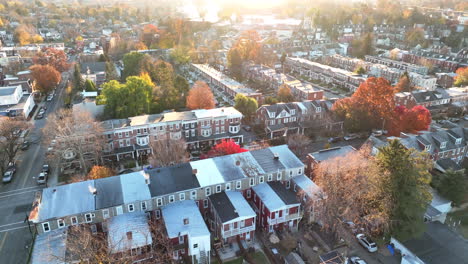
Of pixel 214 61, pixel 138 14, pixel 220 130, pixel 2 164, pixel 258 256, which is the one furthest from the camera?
pixel 138 14

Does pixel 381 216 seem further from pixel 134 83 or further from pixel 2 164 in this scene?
pixel 2 164

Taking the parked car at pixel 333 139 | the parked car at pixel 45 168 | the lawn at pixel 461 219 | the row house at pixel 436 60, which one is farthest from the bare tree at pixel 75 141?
the row house at pixel 436 60

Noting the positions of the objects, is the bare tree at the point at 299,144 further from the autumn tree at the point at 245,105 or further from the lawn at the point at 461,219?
the lawn at the point at 461,219

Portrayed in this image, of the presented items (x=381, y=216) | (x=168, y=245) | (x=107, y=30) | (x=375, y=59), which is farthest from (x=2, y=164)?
(x=107, y=30)

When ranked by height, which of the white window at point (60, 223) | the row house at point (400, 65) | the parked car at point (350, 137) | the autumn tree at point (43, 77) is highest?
the autumn tree at point (43, 77)

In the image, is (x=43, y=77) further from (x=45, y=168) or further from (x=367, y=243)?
(x=367, y=243)
